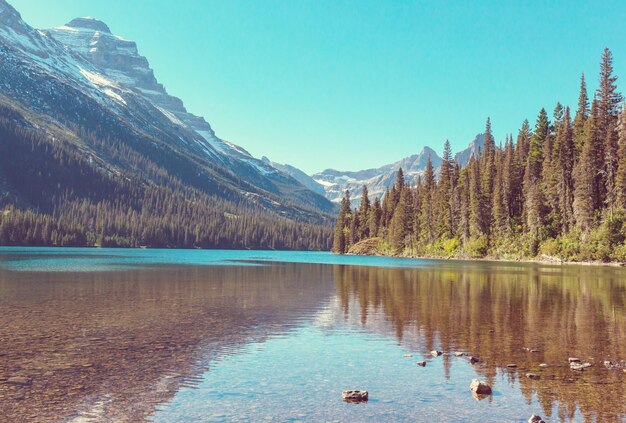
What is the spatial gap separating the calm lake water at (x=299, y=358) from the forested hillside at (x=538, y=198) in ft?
236

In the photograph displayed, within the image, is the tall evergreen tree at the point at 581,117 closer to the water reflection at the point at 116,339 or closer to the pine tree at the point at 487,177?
the pine tree at the point at 487,177

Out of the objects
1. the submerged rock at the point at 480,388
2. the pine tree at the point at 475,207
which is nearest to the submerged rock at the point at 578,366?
the submerged rock at the point at 480,388

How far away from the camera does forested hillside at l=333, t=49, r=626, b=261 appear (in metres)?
99.8

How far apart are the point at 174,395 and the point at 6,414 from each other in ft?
13.3

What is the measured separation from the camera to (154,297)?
3862 cm

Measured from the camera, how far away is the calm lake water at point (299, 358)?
43.1 feet

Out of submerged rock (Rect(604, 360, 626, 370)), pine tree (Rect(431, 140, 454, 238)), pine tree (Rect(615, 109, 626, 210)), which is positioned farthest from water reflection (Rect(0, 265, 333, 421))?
pine tree (Rect(431, 140, 454, 238))

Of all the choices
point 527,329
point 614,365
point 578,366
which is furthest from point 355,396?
point 527,329

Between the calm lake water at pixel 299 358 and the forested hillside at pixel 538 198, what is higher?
the forested hillside at pixel 538 198

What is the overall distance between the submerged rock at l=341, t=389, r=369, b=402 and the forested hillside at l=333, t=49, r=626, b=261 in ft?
304

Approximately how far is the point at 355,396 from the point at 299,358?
215 inches

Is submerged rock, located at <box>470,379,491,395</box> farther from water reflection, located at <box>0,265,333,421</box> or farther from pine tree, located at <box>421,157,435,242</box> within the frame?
pine tree, located at <box>421,157,435,242</box>

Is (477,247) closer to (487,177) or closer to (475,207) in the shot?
(475,207)

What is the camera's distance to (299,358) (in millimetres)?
19234
